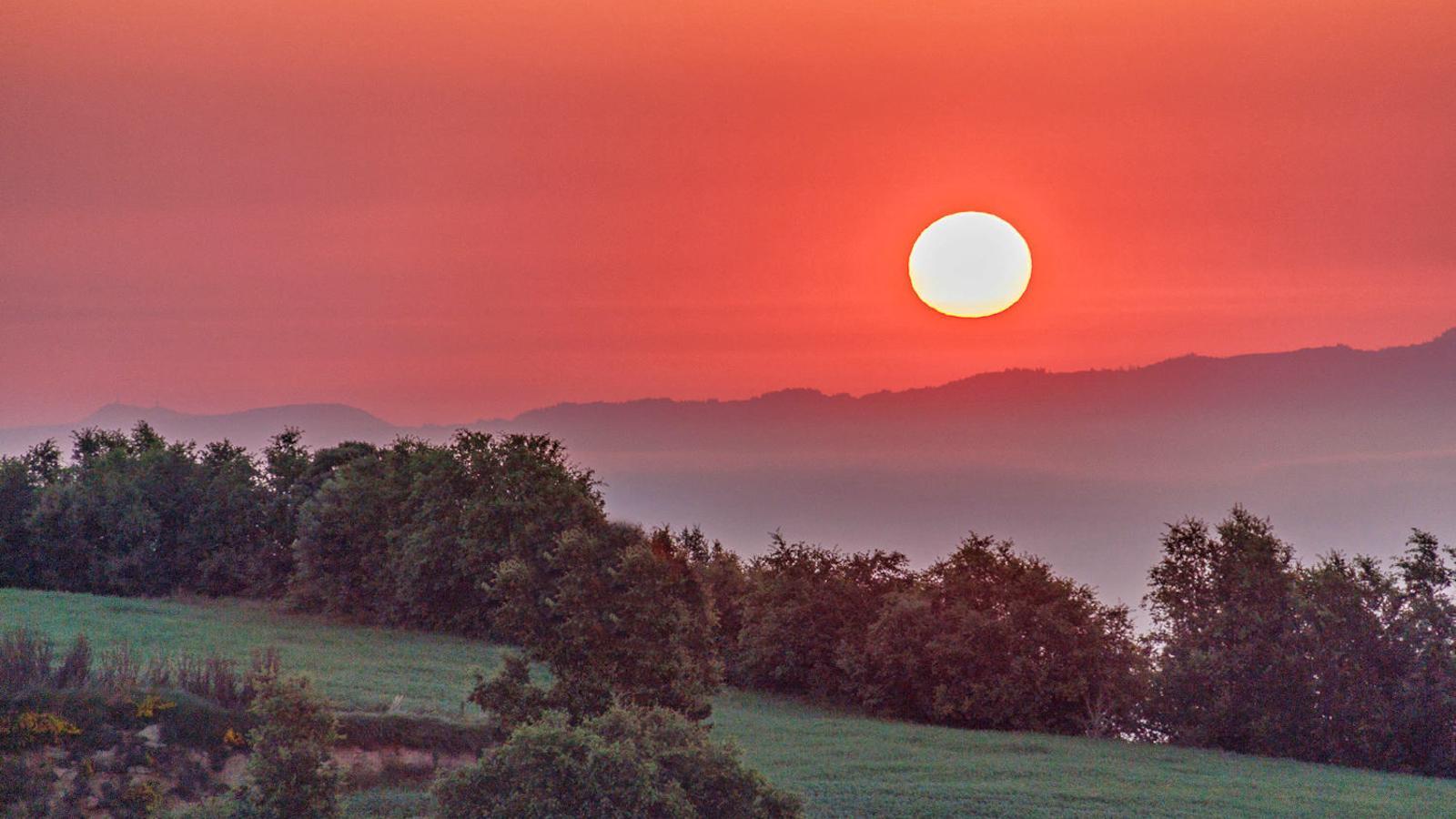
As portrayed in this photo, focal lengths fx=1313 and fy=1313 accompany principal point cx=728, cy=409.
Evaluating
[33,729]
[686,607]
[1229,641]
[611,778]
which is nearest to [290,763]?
[611,778]

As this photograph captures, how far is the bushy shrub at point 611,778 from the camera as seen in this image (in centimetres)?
1600

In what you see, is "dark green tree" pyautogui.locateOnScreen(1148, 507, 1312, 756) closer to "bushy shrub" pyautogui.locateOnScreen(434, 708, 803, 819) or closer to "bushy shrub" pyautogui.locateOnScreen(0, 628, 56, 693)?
"bushy shrub" pyautogui.locateOnScreen(434, 708, 803, 819)

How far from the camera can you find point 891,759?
94.9ft

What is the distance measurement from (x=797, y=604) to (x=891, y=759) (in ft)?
57.7

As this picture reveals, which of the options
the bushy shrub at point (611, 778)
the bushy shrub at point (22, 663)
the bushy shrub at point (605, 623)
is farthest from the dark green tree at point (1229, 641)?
the bushy shrub at point (22, 663)

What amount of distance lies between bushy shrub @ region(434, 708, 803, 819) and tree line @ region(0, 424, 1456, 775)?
9.22 feet

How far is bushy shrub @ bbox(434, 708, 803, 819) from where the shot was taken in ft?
52.5

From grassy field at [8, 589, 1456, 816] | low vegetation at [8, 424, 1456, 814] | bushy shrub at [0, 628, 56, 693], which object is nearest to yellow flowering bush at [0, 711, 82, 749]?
bushy shrub at [0, 628, 56, 693]

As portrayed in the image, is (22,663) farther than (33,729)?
Yes

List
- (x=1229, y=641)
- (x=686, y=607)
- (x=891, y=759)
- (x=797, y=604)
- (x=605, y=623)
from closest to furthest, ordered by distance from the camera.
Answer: (x=605, y=623) → (x=686, y=607) → (x=891, y=759) → (x=1229, y=641) → (x=797, y=604)

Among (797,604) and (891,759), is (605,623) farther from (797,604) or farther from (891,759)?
(797,604)

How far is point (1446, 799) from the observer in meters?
28.3

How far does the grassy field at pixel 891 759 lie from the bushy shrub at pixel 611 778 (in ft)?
11.8

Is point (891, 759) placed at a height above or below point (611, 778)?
above
